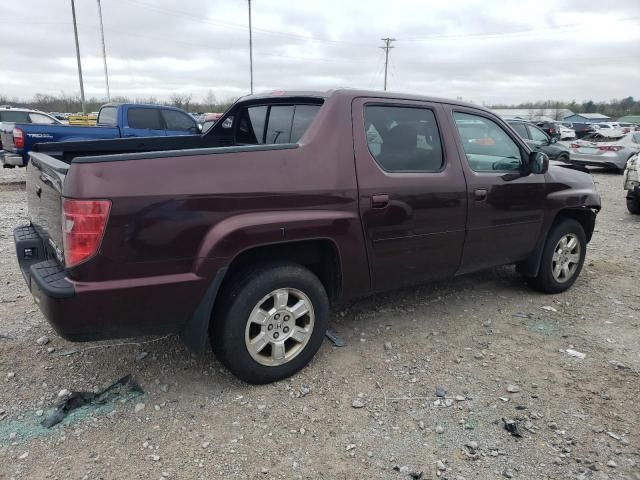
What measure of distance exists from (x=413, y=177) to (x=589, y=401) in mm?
1852

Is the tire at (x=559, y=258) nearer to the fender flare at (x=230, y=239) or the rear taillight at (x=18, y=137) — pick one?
the fender flare at (x=230, y=239)

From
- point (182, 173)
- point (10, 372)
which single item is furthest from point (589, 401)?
point (10, 372)

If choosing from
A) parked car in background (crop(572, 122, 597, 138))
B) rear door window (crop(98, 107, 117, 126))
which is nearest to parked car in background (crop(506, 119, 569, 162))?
rear door window (crop(98, 107, 117, 126))

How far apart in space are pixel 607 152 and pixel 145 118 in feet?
45.4

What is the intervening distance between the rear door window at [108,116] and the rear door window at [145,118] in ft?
1.17

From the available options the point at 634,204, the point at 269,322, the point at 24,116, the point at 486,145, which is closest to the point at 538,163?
the point at 486,145

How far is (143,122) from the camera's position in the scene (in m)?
11.5

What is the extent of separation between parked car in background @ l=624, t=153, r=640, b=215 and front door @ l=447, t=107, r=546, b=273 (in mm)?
5845

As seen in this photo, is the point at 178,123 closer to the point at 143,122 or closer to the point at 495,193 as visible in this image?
the point at 143,122

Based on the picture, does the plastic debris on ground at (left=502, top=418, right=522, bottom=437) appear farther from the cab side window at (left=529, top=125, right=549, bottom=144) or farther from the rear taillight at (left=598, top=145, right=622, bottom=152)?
the rear taillight at (left=598, top=145, right=622, bottom=152)

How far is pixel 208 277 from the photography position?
111 inches

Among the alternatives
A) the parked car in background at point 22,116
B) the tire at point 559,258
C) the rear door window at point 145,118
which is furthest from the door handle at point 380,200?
the parked car in background at point 22,116

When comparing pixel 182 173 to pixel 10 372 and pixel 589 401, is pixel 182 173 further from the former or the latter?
pixel 589 401

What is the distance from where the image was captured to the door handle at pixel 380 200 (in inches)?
Result: 132
